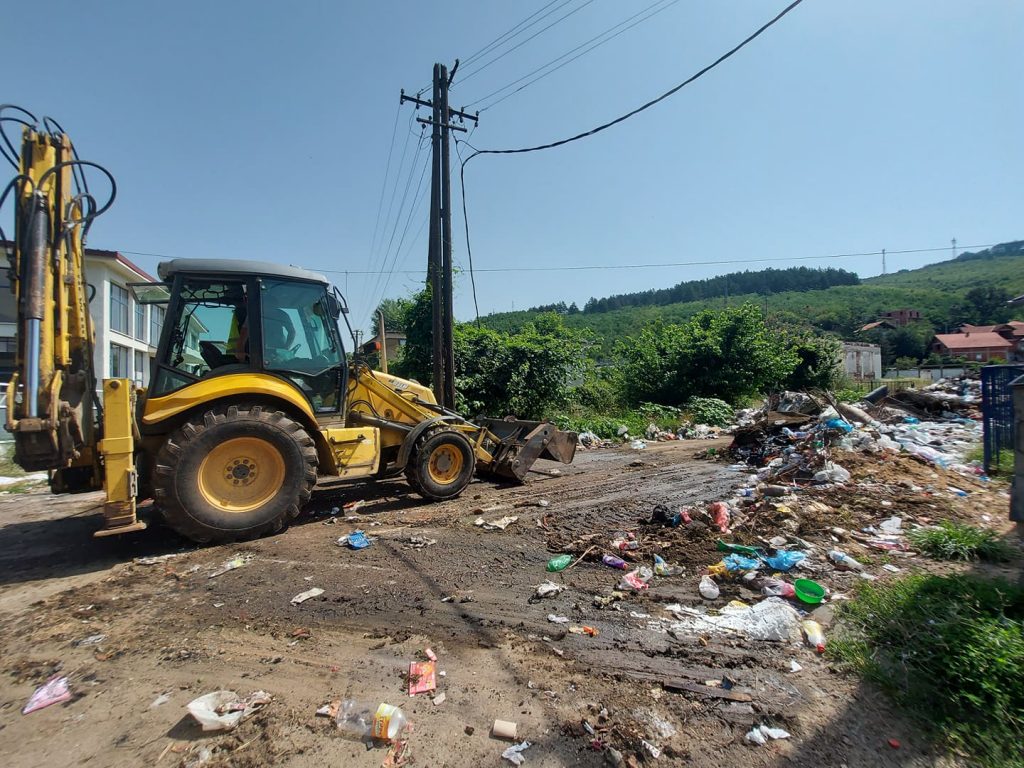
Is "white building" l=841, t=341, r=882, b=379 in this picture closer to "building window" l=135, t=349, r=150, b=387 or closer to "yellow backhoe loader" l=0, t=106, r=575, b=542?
"yellow backhoe loader" l=0, t=106, r=575, b=542

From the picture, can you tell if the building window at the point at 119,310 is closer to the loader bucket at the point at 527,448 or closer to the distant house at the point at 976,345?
the loader bucket at the point at 527,448

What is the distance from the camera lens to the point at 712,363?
1736 centimetres

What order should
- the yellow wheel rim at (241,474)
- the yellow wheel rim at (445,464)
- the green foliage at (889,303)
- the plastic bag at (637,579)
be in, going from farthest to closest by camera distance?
1. the green foliage at (889,303)
2. the yellow wheel rim at (445,464)
3. the yellow wheel rim at (241,474)
4. the plastic bag at (637,579)

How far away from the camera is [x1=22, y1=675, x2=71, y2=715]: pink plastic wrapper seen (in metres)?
2.47

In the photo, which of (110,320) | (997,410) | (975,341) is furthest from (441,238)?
(975,341)

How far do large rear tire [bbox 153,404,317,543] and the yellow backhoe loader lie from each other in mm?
10

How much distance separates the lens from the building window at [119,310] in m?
17.0

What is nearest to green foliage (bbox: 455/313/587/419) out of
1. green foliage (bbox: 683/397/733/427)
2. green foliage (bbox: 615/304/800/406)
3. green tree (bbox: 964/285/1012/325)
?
green foliage (bbox: 683/397/733/427)

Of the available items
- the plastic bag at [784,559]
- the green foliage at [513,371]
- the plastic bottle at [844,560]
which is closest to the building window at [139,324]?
the green foliage at [513,371]

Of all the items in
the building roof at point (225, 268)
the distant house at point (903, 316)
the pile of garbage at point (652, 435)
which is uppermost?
the distant house at point (903, 316)

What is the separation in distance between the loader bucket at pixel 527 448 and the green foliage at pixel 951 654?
13.8ft

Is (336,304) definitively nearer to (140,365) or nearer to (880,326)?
(140,365)

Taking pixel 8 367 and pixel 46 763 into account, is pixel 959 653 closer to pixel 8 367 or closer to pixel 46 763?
pixel 46 763

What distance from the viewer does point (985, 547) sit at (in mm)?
3844
